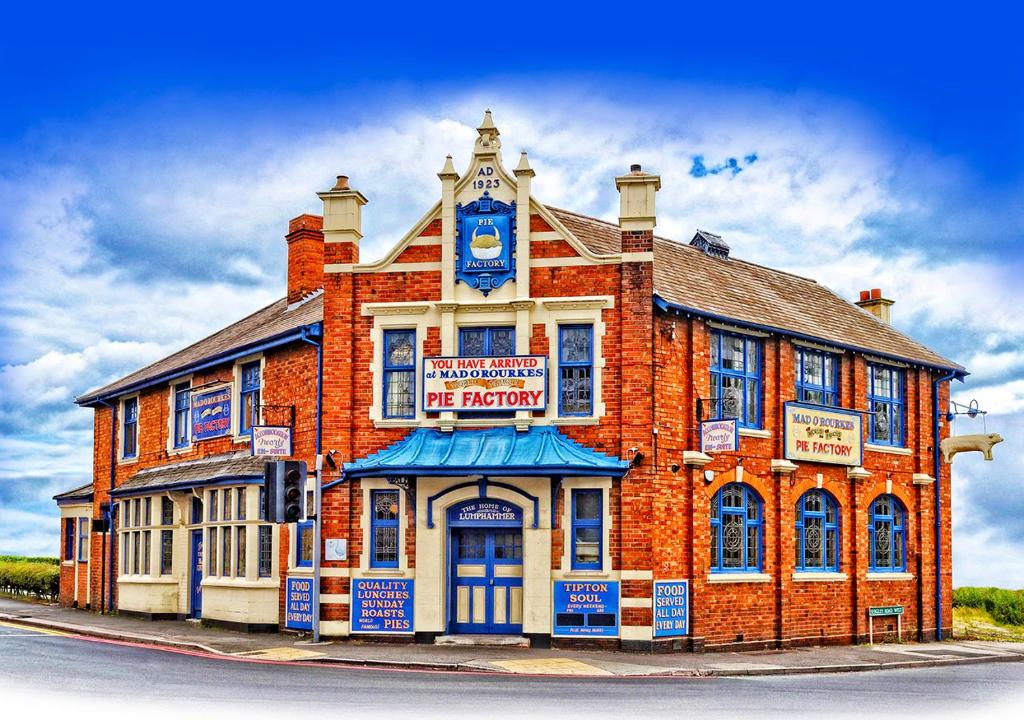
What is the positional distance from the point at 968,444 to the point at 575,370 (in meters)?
11.4

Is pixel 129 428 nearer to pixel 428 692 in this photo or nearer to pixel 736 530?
pixel 736 530

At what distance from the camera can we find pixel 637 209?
23.7m

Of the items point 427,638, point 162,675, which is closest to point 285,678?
point 162,675

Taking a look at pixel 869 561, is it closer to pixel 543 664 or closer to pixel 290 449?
pixel 543 664

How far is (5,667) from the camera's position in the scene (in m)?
18.1

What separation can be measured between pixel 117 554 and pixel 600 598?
53.2ft

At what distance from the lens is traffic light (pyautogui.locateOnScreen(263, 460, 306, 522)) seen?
21562mm

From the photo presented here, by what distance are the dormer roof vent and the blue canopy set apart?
30.9ft

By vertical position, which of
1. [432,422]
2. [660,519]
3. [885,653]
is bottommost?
[885,653]

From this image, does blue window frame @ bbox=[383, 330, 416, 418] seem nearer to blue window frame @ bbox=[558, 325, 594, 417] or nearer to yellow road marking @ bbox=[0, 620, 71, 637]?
blue window frame @ bbox=[558, 325, 594, 417]

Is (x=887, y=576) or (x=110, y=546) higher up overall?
(x=110, y=546)

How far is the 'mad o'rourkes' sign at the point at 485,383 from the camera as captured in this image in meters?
23.4

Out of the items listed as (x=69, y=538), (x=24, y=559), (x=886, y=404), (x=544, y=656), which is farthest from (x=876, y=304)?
(x=24, y=559)

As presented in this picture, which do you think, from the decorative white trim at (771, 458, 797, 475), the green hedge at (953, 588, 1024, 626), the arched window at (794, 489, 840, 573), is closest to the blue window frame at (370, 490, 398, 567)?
the decorative white trim at (771, 458, 797, 475)
